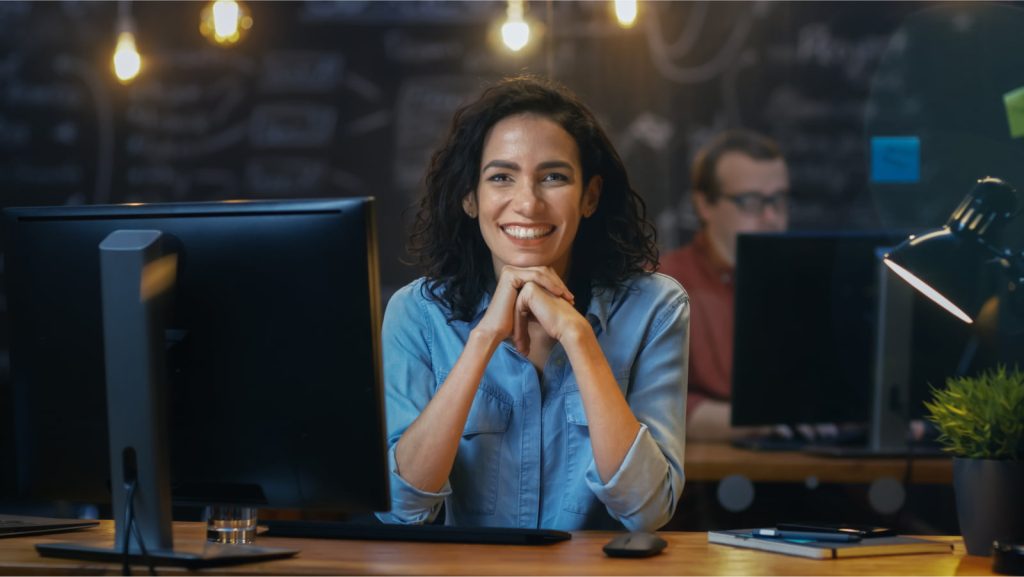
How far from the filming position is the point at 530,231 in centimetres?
211

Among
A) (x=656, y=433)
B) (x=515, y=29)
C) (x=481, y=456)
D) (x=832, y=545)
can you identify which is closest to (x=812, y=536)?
(x=832, y=545)

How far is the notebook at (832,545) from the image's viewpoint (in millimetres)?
1586

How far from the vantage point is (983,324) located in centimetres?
296

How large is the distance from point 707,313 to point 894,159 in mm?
936

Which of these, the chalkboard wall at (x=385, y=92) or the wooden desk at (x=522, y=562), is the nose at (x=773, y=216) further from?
the wooden desk at (x=522, y=562)

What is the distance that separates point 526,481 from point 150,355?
2.67 feet

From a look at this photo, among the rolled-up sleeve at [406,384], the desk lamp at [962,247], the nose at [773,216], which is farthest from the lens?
the nose at [773,216]

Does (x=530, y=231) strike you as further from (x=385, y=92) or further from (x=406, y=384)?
(x=385, y=92)

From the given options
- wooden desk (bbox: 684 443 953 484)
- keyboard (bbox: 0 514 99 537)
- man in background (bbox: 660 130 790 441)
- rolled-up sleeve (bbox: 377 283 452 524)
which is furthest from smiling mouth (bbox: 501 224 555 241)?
man in background (bbox: 660 130 790 441)

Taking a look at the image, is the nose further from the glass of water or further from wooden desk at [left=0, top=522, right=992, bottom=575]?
the glass of water

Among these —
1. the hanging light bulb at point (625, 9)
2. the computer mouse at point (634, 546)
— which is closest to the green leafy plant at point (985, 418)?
the computer mouse at point (634, 546)

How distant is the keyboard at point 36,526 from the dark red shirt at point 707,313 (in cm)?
264

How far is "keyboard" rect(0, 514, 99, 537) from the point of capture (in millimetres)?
1839

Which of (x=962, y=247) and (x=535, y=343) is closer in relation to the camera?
(x=962, y=247)
